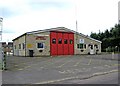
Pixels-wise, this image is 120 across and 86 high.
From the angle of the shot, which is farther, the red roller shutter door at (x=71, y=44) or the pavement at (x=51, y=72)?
the red roller shutter door at (x=71, y=44)

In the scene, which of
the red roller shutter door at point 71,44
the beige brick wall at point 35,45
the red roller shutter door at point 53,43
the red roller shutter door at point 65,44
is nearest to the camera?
the beige brick wall at point 35,45

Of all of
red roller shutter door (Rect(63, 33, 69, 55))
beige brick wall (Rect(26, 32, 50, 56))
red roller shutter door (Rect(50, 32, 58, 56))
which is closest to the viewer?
beige brick wall (Rect(26, 32, 50, 56))

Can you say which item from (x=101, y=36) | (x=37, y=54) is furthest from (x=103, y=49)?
(x=37, y=54)

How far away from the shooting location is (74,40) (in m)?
53.2

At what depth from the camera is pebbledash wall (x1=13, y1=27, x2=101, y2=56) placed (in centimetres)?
4700

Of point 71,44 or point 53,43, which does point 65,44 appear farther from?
point 53,43

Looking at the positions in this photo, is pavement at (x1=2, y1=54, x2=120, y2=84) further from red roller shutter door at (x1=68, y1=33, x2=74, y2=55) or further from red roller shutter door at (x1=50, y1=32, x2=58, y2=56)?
red roller shutter door at (x1=68, y1=33, x2=74, y2=55)

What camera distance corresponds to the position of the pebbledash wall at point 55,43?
4700 cm

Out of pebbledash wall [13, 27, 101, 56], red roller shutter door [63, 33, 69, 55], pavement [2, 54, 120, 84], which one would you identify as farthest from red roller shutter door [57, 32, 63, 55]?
pavement [2, 54, 120, 84]

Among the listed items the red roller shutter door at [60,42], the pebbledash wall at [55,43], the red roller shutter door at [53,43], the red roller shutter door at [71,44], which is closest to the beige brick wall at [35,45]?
the pebbledash wall at [55,43]

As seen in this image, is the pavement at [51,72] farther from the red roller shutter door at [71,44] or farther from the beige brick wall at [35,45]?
the red roller shutter door at [71,44]

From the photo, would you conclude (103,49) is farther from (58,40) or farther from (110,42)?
(58,40)

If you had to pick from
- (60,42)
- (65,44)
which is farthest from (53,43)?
(65,44)

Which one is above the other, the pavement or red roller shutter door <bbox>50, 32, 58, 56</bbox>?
red roller shutter door <bbox>50, 32, 58, 56</bbox>
